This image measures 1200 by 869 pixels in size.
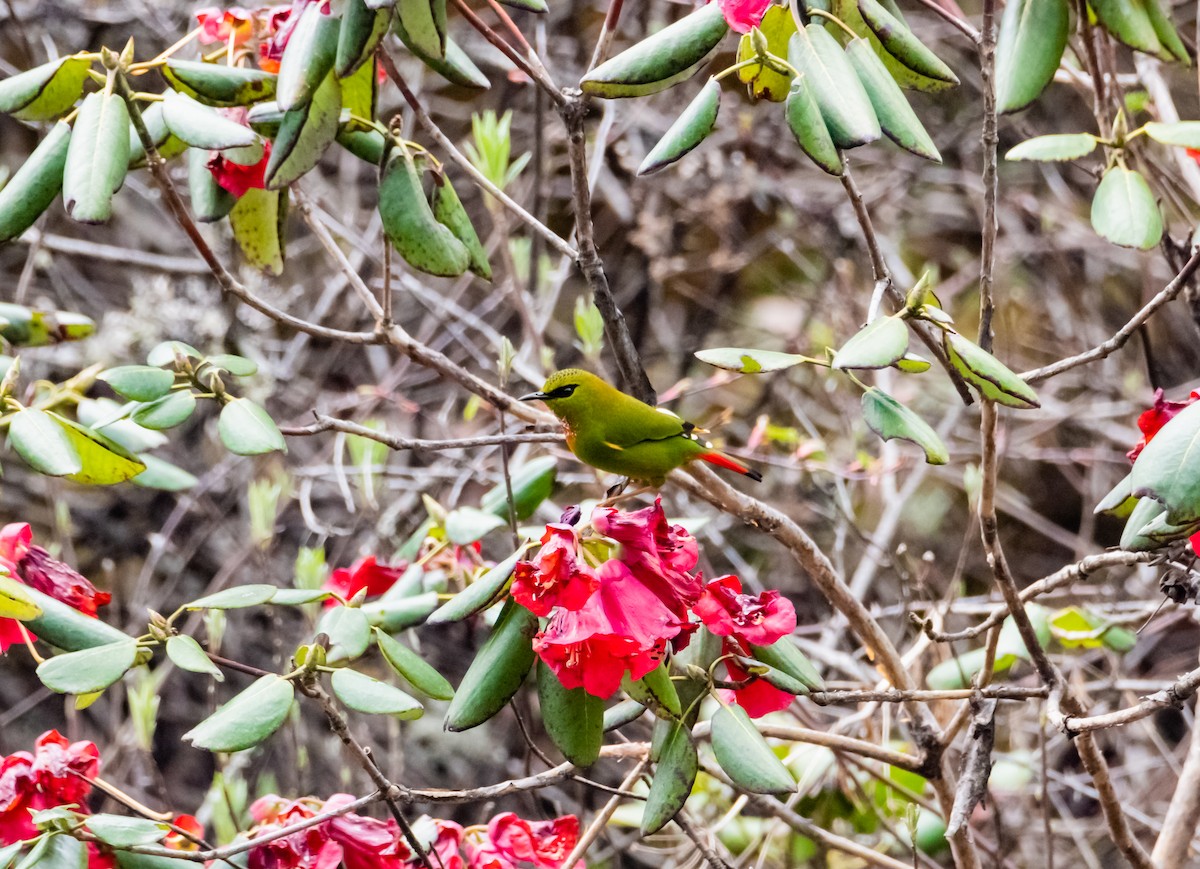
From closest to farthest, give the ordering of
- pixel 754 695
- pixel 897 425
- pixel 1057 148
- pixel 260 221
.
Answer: pixel 897 425 → pixel 754 695 → pixel 1057 148 → pixel 260 221

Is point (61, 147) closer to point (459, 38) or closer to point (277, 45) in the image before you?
point (277, 45)

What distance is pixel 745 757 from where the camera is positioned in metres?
0.78

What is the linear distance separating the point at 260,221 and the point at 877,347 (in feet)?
2.31

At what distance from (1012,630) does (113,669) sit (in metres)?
1.02

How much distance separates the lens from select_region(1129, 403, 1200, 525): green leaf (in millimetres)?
690

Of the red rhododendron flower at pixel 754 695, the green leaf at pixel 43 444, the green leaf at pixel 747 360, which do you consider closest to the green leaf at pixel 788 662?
the red rhododendron flower at pixel 754 695

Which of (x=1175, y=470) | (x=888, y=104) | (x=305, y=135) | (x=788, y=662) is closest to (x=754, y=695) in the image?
(x=788, y=662)

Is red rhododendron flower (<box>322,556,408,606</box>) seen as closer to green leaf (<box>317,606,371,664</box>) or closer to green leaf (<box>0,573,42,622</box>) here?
green leaf (<box>317,606,371,664</box>)

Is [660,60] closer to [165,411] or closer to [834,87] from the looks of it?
[834,87]

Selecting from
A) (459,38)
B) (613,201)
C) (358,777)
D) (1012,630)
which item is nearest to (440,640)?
(358,777)

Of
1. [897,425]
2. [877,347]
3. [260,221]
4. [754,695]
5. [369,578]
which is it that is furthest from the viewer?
[369,578]

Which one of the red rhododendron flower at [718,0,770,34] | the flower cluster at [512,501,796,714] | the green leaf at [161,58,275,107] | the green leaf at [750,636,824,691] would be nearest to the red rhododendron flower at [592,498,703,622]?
the flower cluster at [512,501,796,714]

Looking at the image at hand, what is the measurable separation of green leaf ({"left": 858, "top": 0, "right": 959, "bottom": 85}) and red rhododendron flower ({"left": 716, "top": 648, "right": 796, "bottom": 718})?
0.49 m

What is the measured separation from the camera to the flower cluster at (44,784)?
88cm
